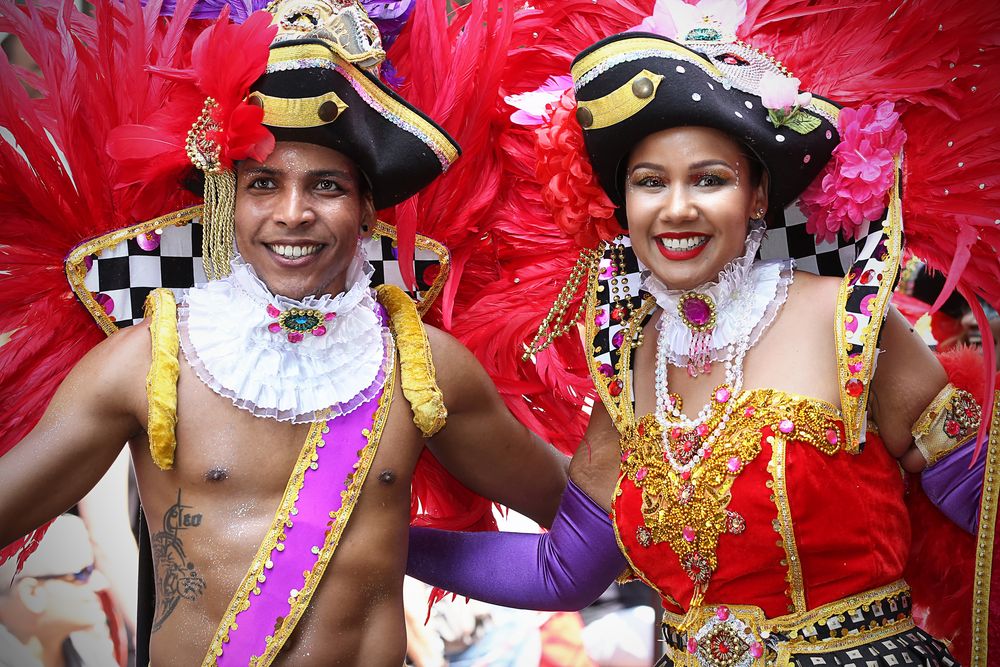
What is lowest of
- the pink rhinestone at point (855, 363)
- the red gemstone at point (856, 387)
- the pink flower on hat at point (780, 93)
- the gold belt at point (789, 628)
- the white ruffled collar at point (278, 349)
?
the gold belt at point (789, 628)

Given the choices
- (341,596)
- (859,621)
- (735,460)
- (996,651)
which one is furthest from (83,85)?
(996,651)

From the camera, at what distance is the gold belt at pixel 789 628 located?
2.12 meters

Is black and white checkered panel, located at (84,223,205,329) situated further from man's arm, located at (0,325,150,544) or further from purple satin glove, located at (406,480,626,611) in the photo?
purple satin glove, located at (406,480,626,611)

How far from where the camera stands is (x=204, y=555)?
2.27 meters

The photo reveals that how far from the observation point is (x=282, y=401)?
2354mm

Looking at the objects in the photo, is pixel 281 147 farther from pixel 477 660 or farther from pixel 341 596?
pixel 477 660

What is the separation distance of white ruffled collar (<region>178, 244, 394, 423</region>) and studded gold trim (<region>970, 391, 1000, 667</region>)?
1.32 metres

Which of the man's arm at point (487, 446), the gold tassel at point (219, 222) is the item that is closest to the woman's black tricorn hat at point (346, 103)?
the gold tassel at point (219, 222)

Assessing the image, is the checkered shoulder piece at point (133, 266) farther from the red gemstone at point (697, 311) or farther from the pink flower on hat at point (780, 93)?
the pink flower on hat at point (780, 93)

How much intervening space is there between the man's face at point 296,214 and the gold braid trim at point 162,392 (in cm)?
25

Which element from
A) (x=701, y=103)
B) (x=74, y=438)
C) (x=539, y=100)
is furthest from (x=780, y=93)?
(x=74, y=438)

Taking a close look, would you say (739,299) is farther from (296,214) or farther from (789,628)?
(296,214)

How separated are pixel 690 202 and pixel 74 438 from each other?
140 centimetres

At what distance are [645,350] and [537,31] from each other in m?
0.92
